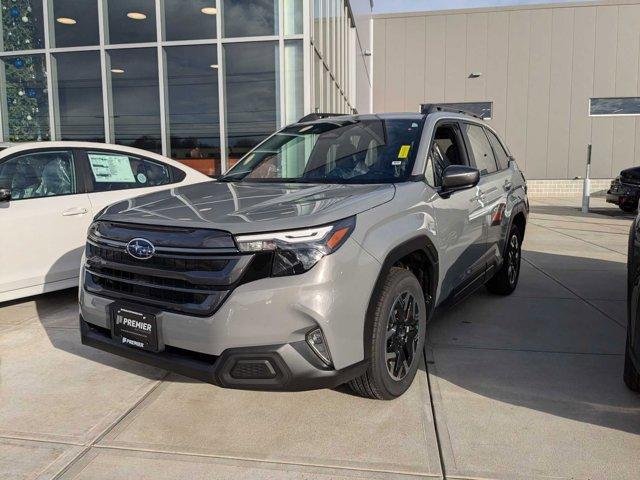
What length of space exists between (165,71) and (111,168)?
19.5 feet

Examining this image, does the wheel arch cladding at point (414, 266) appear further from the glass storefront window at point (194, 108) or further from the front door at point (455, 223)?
the glass storefront window at point (194, 108)

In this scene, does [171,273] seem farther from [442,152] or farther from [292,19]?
[292,19]

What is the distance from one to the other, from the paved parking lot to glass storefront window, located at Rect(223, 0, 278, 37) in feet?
24.3

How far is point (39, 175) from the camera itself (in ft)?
16.3

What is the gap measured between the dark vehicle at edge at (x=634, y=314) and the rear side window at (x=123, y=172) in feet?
14.5

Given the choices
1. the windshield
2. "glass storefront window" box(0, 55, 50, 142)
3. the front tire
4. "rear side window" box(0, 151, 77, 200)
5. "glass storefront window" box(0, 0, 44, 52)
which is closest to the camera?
the front tire

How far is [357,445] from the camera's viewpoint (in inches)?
105

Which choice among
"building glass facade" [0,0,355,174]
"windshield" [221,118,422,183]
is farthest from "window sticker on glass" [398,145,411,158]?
"building glass facade" [0,0,355,174]

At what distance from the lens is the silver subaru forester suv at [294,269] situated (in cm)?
248

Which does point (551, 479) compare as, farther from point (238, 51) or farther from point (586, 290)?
point (238, 51)

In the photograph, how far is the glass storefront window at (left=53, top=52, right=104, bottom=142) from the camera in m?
11.1

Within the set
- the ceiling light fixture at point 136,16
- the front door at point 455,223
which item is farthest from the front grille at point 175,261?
the ceiling light fixture at point 136,16

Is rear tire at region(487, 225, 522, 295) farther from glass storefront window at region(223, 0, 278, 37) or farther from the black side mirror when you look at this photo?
glass storefront window at region(223, 0, 278, 37)

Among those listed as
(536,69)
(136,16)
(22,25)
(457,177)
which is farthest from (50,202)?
(536,69)
